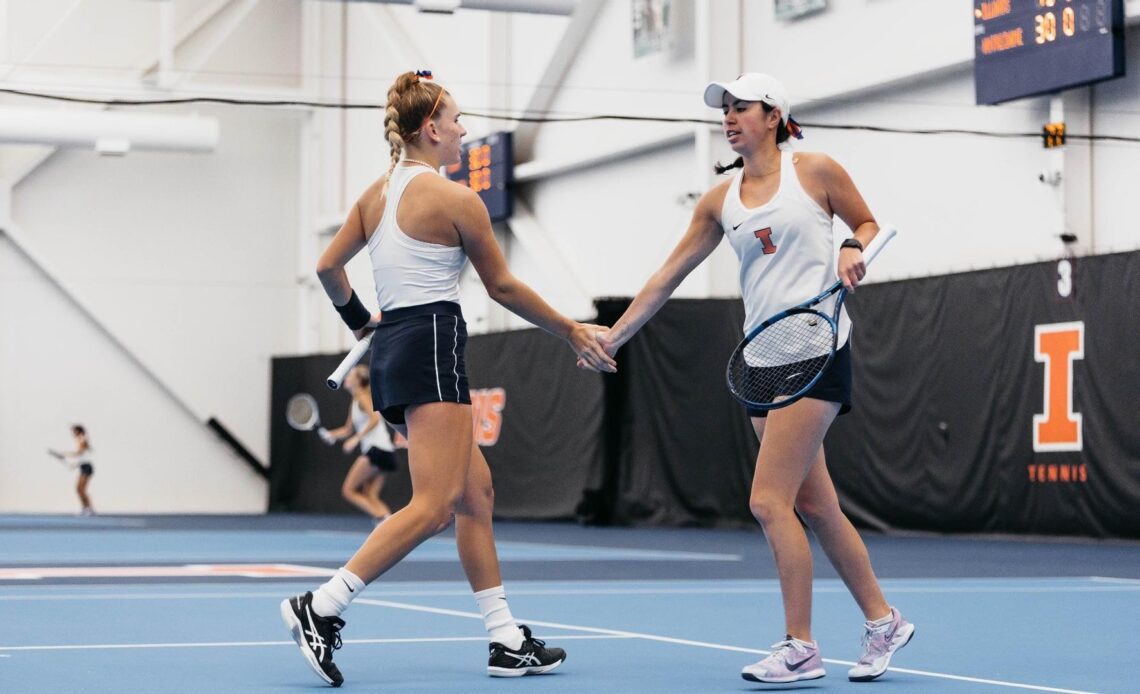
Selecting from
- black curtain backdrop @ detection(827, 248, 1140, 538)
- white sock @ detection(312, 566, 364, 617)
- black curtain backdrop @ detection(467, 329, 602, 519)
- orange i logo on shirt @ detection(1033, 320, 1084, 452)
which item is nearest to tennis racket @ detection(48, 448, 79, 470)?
black curtain backdrop @ detection(467, 329, 602, 519)

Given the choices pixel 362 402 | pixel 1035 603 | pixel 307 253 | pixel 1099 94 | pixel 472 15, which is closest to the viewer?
pixel 1035 603

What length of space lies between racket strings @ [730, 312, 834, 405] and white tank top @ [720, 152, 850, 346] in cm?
5

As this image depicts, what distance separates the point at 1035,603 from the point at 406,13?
19.2 meters

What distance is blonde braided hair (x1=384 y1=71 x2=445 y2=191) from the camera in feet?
15.9

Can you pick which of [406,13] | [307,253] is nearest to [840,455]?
[406,13]

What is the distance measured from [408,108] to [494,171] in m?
17.2

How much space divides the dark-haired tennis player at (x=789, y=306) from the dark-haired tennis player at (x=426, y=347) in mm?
563

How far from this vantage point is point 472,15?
22.8 m

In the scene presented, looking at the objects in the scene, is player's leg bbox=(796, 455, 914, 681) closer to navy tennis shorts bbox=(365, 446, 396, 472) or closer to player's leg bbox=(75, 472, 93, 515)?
navy tennis shorts bbox=(365, 446, 396, 472)

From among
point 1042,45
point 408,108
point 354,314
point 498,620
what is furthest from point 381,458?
point 408,108

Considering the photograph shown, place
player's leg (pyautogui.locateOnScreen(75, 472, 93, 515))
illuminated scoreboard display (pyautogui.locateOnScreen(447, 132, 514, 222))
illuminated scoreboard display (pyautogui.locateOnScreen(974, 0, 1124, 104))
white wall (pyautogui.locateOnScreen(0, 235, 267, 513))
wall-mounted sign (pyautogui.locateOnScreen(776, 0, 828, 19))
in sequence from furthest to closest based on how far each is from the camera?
1. white wall (pyautogui.locateOnScreen(0, 235, 267, 513))
2. player's leg (pyautogui.locateOnScreen(75, 472, 93, 515))
3. illuminated scoreboard display (pyautogui.locateOnScreen(447, 132, 514, 222))
4. wall-mounted sign (pyautogui.locateOnScreen(776, 0, 828, 19))
5. illuminated scoreboard display (pyautogui.locateOnScreen(974, 0, 1124, 104))

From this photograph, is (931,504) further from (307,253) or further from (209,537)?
(307,253)

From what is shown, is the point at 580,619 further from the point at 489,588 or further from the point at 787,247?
the point at 787,247

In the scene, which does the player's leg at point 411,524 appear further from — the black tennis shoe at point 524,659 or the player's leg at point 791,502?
the player's leg at point 791,502
